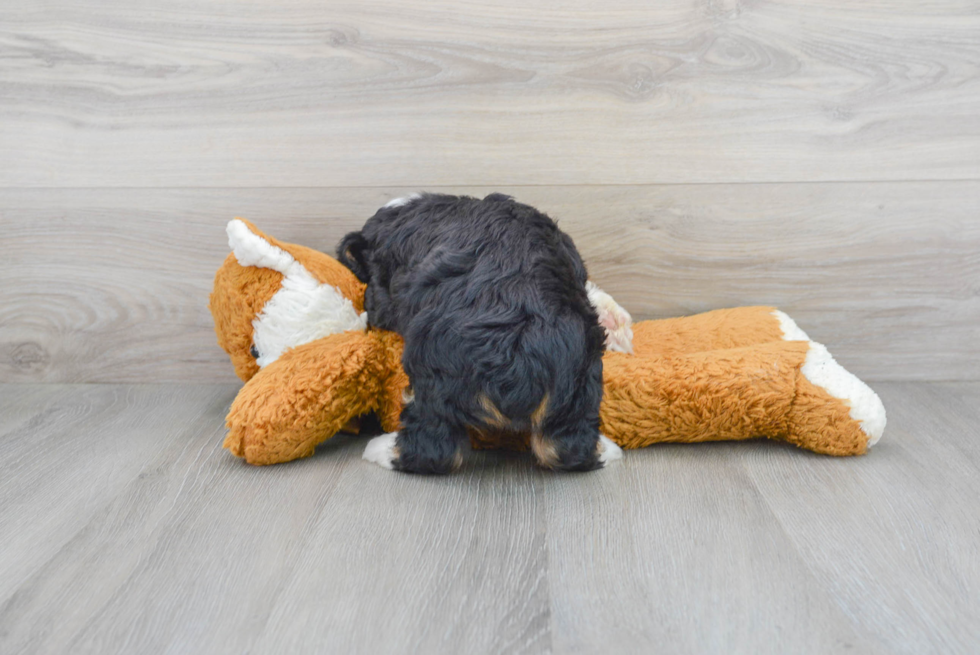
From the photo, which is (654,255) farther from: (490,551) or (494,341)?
(490,551)

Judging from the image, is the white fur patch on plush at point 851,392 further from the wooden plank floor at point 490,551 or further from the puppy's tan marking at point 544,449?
the puppy's tan marking at point 544,449

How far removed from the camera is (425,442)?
96 cm

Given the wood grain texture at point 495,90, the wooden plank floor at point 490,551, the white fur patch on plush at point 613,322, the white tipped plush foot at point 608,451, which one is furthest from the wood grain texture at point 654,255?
the white tipped plush foot at point 608,451

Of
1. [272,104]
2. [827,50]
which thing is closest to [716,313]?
[827,50]

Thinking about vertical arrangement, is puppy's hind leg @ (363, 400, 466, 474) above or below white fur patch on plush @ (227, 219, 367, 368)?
below

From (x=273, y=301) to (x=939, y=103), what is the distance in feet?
3.95

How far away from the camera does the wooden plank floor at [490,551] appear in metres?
0.67

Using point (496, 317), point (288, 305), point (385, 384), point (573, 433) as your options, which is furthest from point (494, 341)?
point (288, 305)

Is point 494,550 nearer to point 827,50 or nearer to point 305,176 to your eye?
point 305,176

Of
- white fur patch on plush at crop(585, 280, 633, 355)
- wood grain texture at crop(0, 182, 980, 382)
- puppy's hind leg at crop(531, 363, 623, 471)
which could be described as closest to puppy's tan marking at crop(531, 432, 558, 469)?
puppy's hind leg at crop(531, 363, 623, 471)

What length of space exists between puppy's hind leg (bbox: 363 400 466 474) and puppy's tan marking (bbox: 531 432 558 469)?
10 centimetres

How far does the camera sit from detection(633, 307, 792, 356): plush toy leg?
120cm

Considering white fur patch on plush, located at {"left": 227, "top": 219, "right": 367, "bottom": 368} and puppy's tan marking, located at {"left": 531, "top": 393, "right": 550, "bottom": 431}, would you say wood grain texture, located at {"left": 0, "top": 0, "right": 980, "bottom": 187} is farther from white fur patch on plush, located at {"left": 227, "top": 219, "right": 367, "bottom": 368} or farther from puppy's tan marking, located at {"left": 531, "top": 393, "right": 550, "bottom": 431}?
puppy's tan marking, located at {"left": 531, "top": 393, "right": 550, "bottom": 431}

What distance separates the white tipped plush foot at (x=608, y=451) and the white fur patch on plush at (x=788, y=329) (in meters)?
0.38
